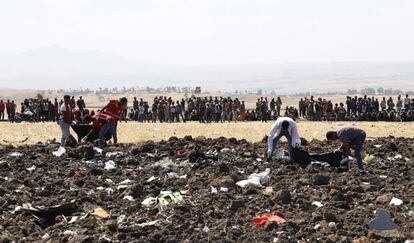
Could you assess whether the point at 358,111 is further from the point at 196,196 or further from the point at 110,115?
the point at 196,196

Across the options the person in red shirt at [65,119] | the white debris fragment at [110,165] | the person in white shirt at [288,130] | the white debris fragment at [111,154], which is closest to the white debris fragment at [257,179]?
the person in white shirt at [288,130]

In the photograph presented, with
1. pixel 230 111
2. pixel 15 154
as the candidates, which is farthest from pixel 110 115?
pixel 230 111

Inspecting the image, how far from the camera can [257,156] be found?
16.7 meters

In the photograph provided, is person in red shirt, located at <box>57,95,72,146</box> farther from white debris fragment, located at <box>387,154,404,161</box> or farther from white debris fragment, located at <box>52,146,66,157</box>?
white debris fragment, located at <box>387,154,404,161</box>

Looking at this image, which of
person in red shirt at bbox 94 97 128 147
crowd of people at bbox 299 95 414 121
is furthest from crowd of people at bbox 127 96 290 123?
person in red shirt at bbox 94 97 128 147

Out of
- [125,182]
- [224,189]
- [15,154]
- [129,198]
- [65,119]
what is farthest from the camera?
Answer: [65,119]

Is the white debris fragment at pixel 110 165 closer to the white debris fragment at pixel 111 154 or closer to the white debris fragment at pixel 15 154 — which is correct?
the white debris fragment at pixel 111 154

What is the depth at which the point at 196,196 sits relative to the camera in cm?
1192

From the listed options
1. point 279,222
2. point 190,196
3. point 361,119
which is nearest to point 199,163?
point 190,196

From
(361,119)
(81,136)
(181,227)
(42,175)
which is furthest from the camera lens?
(361,119)

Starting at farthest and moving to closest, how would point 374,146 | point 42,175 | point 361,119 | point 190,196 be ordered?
point 361,119
point 374,146
point 42,175
point 190,196

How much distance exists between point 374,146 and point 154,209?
9.73 m

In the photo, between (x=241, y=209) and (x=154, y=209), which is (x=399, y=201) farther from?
(x=154, y=209)

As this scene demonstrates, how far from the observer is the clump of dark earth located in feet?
31.5
